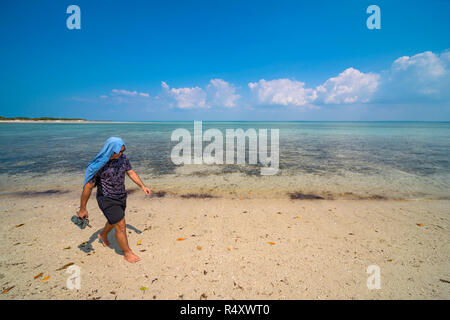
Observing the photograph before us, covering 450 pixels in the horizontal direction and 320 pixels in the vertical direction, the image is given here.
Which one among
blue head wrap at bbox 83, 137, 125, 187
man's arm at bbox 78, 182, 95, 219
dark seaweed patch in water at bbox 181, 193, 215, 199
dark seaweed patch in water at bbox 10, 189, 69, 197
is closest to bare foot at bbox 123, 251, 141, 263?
man's arm at bbox 78, 182, 95, 219

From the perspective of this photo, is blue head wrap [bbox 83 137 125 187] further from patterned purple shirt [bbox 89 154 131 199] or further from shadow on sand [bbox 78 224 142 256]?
shadow on sand [bbox 78 224 142 256]

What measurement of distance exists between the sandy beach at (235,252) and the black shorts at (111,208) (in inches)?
38.7

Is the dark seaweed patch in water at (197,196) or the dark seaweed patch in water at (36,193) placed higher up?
the dark seaweed patch in water at (36,193)

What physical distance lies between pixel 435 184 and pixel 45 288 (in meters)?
14.0

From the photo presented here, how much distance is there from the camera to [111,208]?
3.56 m

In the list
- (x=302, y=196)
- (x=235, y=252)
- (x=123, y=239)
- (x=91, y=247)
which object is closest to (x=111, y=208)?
(x=123, y=239)

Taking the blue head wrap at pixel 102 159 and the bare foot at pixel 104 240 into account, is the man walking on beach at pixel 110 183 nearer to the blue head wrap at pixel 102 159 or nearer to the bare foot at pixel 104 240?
the blue head wrap at pixel 102 159

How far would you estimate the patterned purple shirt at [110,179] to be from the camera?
137 inches

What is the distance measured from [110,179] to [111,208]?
22.0 inches

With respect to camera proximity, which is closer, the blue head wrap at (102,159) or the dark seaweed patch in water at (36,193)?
the blue head wrap at (102,159)

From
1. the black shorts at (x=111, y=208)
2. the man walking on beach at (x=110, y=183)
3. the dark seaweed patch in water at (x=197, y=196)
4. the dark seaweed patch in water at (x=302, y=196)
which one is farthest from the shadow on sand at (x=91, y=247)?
the dark seaweed patch in water at (x=302, y=196)

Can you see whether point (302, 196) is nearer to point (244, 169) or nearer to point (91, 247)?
point (244, 169)

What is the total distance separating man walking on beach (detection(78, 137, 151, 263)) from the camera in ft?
10.8
